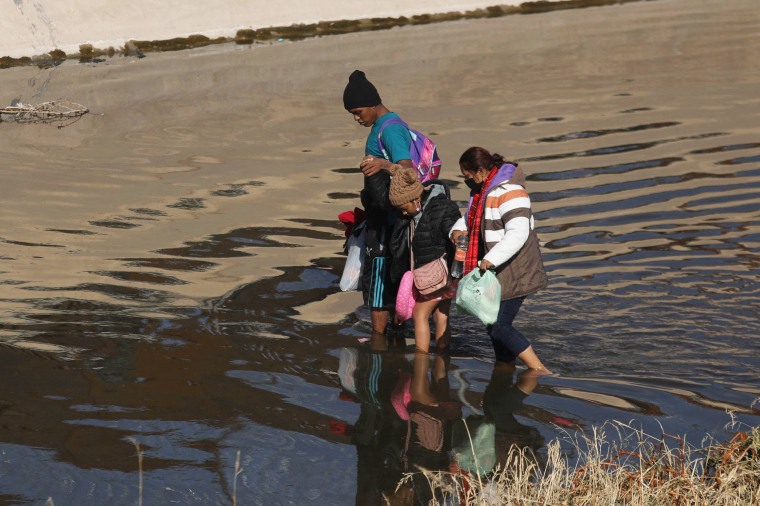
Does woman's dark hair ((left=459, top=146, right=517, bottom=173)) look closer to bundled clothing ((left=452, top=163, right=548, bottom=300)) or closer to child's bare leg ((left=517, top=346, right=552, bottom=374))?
bundled clothing ((left=452, top=163, right=548, bottom=300))

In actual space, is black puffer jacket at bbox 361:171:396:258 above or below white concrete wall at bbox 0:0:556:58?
below

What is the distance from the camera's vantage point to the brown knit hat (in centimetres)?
820

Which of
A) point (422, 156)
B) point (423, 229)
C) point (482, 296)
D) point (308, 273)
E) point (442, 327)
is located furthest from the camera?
point (308, 273)

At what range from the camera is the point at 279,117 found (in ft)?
65.5

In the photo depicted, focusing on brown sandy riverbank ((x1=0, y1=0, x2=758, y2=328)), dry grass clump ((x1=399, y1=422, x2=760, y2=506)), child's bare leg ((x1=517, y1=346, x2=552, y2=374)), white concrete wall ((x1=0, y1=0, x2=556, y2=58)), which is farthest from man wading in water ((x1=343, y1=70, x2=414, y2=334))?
white concrete wall ((x1=0, y1=0, x2=556, y2=58))

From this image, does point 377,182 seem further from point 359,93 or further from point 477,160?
point 477,160

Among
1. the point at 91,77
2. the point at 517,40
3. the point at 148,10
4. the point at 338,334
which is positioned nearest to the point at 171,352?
the point at 338,334

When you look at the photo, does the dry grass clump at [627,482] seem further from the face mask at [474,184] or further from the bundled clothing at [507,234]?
the face mask at [474,184]

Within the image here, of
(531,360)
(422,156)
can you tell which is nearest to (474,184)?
(422,156)

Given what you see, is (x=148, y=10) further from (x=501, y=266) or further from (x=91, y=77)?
(x=501, y=266)

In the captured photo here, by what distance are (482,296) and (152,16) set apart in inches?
865

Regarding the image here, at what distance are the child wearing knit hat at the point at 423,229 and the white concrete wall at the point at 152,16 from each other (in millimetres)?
18685

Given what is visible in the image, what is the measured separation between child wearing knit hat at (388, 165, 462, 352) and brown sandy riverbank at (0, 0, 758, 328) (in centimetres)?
260

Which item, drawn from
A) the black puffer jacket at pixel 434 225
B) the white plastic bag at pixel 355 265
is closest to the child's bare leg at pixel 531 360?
the black puffer jacket at pixel 434 225
